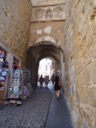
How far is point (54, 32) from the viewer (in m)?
6.67

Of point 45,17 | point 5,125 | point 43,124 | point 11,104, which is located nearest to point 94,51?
point 43,124

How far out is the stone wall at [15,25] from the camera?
4176mm

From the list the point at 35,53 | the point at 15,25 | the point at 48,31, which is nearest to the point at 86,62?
the point at 15,25

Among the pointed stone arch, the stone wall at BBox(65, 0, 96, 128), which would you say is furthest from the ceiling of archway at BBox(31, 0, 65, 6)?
the stone wall at BBox(65, 0, 96, 128)

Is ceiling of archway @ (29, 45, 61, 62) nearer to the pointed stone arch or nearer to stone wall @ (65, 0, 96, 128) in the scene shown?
the pointed stone arch

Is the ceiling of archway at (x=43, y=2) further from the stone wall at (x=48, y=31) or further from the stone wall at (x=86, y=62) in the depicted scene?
the stone wall at (x=86, y=62)

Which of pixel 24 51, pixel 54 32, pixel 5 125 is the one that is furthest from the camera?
pixel 54 32

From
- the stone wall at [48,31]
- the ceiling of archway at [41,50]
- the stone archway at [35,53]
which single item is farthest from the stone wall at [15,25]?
the ceiling of archway at [41,50]

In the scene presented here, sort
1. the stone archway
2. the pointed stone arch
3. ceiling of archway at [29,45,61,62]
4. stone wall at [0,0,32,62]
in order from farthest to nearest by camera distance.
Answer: ceiling of archway at [29,45,61,62], the stone archway, the pointed stone arch, stone wall at [0,0,32,62]

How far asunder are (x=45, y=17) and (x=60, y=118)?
5837 mm

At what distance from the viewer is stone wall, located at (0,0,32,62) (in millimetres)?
4176

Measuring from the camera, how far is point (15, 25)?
16.7 ft

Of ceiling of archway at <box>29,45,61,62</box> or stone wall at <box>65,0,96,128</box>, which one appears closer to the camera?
stone wall at <box>65,0,96,128</box>

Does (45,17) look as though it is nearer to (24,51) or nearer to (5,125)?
(24,51)
